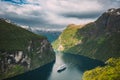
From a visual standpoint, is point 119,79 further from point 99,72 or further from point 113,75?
point 99,72

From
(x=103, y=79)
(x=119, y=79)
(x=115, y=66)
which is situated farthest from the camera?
(x=115, y=66)

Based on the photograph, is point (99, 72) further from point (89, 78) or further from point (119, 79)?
point (119, 79)

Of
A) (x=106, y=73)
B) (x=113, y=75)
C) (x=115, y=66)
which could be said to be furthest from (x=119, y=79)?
(x=115, y=66)

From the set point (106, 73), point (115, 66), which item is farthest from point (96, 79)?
point (115, 66)

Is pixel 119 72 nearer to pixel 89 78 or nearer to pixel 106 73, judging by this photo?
pixel 106 73

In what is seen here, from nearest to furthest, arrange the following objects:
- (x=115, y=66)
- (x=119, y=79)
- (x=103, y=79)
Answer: (x=119, y=79), (x=103, y=79), (x=115, y=66)

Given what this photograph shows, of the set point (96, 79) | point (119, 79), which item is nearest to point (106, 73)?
point (96, 79)

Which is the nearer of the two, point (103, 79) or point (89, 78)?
point (103, 79)

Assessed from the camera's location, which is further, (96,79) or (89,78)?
(89,78)
